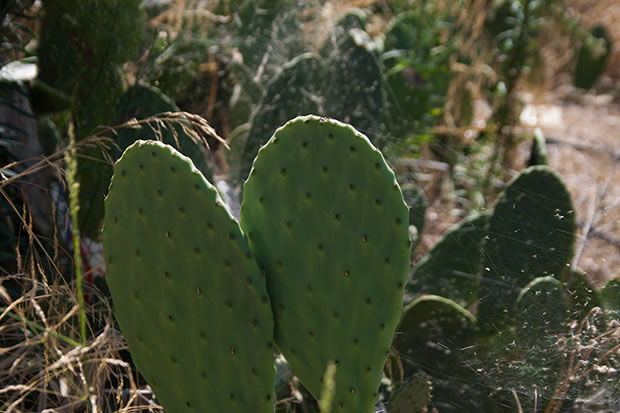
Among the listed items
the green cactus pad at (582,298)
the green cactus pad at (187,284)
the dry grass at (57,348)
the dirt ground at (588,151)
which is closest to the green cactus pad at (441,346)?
the green cactus pad at (582,298)

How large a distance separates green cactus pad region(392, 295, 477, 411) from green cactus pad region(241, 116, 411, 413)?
0.64ft

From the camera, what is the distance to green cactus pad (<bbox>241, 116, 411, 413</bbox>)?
3.08ft

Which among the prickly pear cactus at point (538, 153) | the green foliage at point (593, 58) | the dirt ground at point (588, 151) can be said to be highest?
the prickly pear cactus at point (538, 153)

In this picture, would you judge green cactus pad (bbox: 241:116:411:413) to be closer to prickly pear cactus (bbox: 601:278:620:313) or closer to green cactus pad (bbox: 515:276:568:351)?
green cactus pad (bbox: 515:276:568:351)

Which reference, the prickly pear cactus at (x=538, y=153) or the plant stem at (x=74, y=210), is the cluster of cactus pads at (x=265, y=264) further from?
the prickly pear cactus at (x=538, y=153)

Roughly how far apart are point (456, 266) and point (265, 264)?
0.63 meters

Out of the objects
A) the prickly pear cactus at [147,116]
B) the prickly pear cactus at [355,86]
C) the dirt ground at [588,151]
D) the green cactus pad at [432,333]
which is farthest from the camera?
the dirt ground at [588,151]

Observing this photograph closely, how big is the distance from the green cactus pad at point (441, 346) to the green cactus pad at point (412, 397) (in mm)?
27

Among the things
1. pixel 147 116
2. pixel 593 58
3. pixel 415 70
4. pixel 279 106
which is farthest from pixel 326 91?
pixel 593 58

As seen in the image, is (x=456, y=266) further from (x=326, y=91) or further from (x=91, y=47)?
(x=91, y=47)

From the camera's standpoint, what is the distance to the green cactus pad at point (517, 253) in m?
1.17

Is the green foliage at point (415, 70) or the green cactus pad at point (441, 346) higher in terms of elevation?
the green foliage at point (415, 70)

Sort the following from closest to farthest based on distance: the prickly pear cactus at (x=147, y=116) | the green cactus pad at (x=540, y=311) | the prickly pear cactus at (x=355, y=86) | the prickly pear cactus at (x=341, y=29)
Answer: the green cactus pad at (x=540, y=311)
the prickly pear cactus at (x=147, y=116)
the prickly pear cactus at (x=355, y=86)
the prickly pear cactus at (x=341, y=29)

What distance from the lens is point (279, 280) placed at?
1.01 meters
